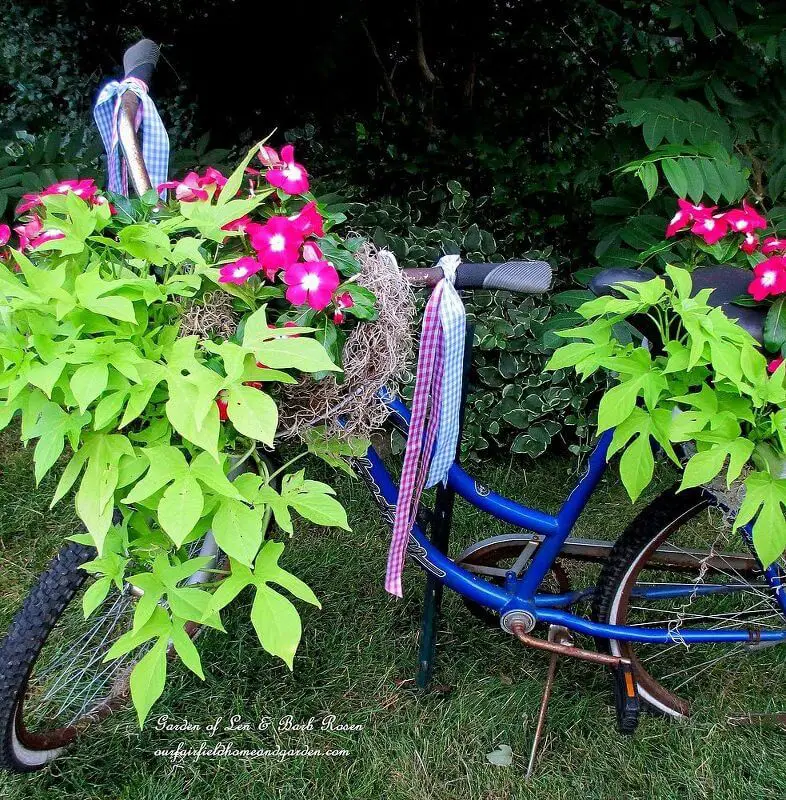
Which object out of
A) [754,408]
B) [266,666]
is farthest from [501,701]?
[754,408]

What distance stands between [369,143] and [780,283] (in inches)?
103

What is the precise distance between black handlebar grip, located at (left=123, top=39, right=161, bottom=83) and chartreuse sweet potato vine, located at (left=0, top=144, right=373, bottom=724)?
1.34 ft

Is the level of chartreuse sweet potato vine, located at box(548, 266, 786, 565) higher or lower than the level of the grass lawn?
higher

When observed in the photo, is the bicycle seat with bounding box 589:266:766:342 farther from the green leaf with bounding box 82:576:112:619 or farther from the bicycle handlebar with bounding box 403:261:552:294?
the green leaf with bounding box 82:576:112:619

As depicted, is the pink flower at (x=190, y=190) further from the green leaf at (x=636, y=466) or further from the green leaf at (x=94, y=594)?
the green leaf at (x=636, y=466)

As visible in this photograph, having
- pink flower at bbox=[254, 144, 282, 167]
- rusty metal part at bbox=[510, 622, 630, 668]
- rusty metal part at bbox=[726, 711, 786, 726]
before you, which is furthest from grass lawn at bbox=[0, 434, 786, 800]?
pink flower at bbox=[254, 144, 282, 167]

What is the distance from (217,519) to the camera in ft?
3.76

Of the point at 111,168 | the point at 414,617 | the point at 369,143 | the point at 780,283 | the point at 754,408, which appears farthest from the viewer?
the point at 369,143

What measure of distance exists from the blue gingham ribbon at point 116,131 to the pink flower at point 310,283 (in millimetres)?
427

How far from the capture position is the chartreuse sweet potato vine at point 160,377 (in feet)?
3.48

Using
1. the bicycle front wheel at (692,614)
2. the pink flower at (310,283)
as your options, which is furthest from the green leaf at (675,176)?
the pink flower at (310,283)

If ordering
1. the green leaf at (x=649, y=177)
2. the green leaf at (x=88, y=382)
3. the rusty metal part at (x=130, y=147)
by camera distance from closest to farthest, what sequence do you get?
the green leaf at (x=88, y=382)
the rusty metal part at (x=130, y=147)
the green leaf at (x=649, y=177)

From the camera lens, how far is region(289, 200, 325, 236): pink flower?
1234mm

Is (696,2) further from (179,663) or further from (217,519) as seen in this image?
(179,663)
